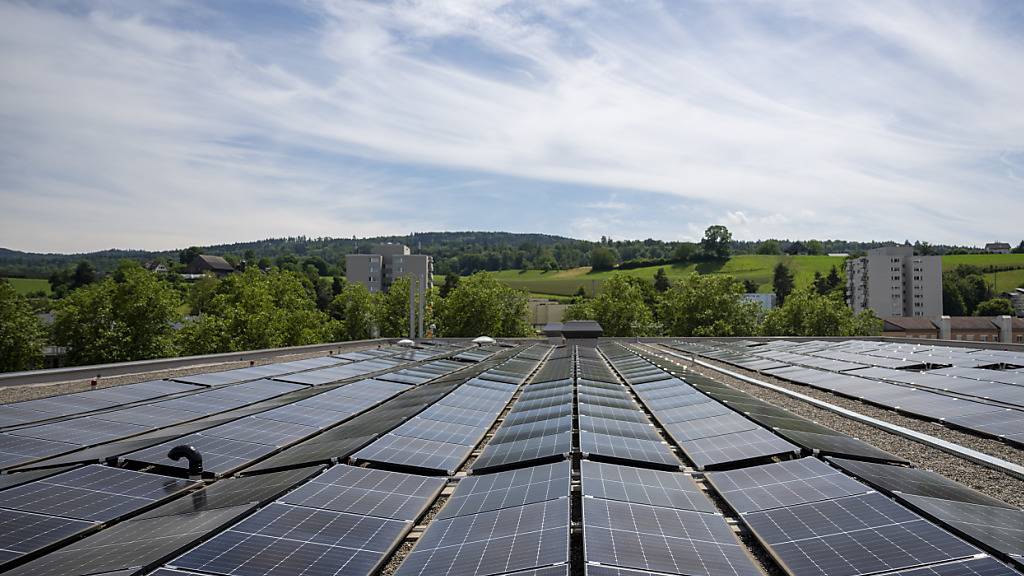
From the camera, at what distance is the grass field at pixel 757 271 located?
15950cm

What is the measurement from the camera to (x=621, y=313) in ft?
267

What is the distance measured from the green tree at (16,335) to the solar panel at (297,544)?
186 feet

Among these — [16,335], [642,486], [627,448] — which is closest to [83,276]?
[16,335]

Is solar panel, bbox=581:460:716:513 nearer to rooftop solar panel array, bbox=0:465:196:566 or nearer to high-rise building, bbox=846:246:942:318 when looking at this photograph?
rooftop solar panel array, bbox=0:465:196:566

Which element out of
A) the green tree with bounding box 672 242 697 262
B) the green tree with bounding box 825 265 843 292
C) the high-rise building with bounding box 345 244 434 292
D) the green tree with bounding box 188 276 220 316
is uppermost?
the green tree with bounding box 672 242 697 262

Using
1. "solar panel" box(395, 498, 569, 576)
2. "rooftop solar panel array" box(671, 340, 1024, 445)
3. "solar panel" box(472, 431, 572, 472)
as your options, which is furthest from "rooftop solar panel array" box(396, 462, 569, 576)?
"rooftop solar panel array" box(671, 340, 1024, 445)

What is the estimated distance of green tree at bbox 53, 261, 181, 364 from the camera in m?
52.1

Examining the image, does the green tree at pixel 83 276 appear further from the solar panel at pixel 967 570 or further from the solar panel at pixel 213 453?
the solar panel at pixel 967 570

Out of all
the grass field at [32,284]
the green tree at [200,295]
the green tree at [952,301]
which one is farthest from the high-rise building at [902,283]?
the grass field at [32,284]

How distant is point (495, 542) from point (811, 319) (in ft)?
270

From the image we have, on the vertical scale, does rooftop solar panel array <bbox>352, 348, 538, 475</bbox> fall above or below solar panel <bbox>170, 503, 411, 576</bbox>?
below

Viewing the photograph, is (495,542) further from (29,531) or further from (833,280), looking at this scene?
(833,280)

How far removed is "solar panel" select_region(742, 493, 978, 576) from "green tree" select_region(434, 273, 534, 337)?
216ft

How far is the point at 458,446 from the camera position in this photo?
42.5 ft
